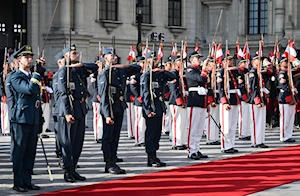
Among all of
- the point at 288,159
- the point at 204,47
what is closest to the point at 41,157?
the point at 288,159

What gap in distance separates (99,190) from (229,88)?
5.49 m

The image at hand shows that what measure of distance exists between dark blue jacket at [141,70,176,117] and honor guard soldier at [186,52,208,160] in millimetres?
430

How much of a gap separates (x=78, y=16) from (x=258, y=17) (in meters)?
10.9

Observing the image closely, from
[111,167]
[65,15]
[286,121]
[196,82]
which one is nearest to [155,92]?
[196,82]

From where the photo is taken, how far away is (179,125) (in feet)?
50.8

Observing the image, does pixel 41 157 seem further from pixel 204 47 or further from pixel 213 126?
pixel 204 47

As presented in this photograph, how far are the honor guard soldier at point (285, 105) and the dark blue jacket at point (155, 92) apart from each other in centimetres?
453

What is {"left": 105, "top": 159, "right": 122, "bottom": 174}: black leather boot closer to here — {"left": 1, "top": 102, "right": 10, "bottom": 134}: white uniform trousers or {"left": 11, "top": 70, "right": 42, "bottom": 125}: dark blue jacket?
{"left": 11, "top": 70, "right": 42, "bottom": 125}: dark blue jacket

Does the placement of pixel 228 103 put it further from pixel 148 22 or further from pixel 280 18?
pixel 280 18

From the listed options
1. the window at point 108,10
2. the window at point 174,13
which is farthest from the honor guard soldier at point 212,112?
the window at point 174,13

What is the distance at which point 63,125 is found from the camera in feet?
36.7

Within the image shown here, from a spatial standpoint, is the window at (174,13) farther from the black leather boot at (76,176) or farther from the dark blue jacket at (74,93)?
the black leather boot at (76,176)

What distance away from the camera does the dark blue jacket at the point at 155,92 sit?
12742 millimetres

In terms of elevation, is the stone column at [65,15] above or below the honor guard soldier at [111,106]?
above
